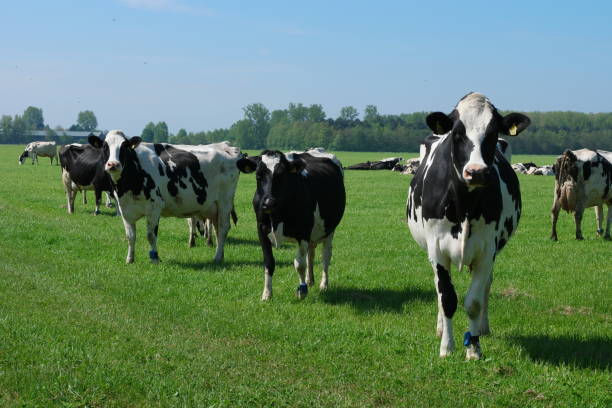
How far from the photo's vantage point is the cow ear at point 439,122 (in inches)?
265

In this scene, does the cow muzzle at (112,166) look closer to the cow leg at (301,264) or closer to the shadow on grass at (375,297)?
the cow leg at (301,264)

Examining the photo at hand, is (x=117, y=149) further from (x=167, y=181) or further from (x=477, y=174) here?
(x=477, y=174)

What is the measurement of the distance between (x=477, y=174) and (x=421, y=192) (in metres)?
1.51

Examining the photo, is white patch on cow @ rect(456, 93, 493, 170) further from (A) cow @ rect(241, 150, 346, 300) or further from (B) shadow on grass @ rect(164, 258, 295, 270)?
(B) shadow on grass @ rect(164, 258, 295, 270)

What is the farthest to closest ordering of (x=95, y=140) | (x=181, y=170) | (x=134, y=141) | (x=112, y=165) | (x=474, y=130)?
(x=181, y=170) → (x=95, y=140) → (x=134, y=141) → (x=112, y=165) → (x=474, y=130)

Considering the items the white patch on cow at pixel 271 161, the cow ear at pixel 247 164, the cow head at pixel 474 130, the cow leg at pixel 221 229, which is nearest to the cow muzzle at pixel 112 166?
the cow leg at pixel 221 229

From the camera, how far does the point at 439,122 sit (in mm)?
6848

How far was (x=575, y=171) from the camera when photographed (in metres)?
16.8

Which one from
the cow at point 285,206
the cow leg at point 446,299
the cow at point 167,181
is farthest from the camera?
the cow at point 167,181

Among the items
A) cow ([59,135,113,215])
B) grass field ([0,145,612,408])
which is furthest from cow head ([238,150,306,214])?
cow ([59,135,113,215])

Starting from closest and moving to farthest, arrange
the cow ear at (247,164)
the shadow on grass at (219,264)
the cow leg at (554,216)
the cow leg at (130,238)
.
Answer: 1. the cow ear at (247,164)
2. the shadow on grass at (219,264)
3. the cow leg at (130,238)
4. the cow leg at (554,216)

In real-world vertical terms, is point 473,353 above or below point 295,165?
below

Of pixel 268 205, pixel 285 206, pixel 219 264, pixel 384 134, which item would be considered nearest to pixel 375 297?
pixel 285 206

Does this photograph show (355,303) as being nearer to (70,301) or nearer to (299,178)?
(299,178)
